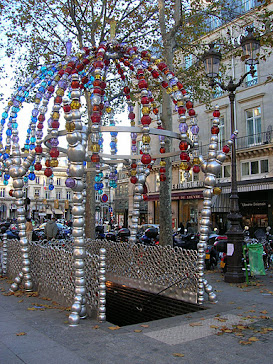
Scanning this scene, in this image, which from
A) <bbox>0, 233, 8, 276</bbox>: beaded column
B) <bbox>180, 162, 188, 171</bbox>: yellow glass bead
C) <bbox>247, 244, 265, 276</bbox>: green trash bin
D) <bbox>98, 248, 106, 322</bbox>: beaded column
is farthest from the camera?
<bbox>0, 233, 8, 276</bbox>: beaded column

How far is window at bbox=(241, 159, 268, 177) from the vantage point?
25188mm

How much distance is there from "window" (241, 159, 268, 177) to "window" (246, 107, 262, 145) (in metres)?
1.47

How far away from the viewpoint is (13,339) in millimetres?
4844

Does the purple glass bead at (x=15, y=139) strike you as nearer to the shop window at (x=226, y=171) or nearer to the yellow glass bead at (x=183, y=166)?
the yellow glass bead at (x=183, y=166)

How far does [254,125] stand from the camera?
26250 mm

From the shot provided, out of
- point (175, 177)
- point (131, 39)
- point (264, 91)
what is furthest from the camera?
point (175, 177)

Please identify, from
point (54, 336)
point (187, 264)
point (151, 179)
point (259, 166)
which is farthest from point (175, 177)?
point (54, 336)

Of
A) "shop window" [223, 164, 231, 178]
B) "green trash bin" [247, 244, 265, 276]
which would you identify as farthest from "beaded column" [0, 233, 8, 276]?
"shop window" [223, 164, 231, 178]

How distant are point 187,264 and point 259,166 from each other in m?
20.3

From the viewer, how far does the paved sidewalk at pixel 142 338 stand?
4.21 m

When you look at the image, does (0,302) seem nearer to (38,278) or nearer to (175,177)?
(38,278)

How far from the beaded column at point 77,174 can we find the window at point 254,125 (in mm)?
21947

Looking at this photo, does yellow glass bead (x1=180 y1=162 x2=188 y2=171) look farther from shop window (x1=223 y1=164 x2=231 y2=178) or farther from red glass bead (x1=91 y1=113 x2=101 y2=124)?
shop window (x1=223 y1=164 x2=231 y2=178)

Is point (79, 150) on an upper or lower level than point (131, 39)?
lower
